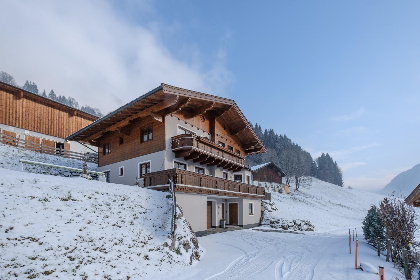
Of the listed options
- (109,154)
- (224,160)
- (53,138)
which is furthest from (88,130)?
(224,160)

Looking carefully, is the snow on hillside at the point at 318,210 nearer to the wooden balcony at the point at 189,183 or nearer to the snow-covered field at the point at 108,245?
the wooden balcony at the point at 189,183

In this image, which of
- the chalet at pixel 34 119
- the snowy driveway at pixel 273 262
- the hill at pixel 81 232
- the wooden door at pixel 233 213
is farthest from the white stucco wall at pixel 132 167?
the wooden door at pixel 233 213

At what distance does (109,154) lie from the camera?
25797 mm

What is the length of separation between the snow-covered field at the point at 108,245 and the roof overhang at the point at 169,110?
724 centimetres

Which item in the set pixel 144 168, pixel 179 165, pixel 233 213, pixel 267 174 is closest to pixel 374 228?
pixel 233 213

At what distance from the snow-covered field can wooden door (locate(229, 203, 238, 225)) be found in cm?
1135

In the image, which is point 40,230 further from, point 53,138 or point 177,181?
point 53,138

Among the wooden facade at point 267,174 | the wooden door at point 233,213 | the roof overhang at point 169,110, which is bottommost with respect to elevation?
the wooden door at point 233,213

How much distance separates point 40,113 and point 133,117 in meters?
18.4

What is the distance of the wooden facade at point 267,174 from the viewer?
201 feet

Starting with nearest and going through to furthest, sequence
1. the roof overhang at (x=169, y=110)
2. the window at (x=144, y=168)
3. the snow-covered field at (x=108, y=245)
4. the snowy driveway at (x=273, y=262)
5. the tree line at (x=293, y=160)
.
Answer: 1. the snow-covered field at (x=108, y=245)
2. the snowy driveway at (x=273, y=262)
3. the roof overhang at (x=169, y=110)
4. the window at (x=144, y=168)
5. the tree line at (x=293, y=160)

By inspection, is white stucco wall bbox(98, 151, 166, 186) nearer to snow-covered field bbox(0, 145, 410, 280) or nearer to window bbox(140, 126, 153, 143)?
window bbox(140, 126, 153, 143)

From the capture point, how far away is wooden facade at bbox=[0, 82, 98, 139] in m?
28.5

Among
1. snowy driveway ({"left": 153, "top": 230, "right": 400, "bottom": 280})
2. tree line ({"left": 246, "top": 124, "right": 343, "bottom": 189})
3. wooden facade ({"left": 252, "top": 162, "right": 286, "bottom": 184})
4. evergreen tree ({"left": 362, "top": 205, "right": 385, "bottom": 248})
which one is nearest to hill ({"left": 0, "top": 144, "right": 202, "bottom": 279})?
snowy driveway ({"left": 153, "top": 230, "right": 400, "bottom": 280})
